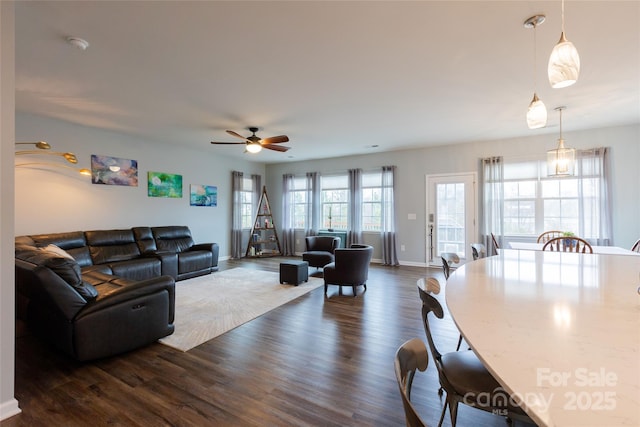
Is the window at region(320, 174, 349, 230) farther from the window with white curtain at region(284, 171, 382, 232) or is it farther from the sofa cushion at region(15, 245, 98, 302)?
the sofa cushion at region(15, 245, 98, 302)

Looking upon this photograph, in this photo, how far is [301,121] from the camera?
4.77 meters

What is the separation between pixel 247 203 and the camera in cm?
838

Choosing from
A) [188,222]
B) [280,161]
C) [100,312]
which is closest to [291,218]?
[280,161]

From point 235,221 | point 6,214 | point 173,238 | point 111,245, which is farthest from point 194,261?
point 6,214

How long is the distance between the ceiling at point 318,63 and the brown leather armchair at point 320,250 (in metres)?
2.60

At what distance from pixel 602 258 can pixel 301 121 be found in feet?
13.4

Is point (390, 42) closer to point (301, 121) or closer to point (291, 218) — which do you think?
point (301, 121)

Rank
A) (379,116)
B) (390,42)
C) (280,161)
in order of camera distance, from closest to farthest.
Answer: (390,42), (379,116), (280,161)

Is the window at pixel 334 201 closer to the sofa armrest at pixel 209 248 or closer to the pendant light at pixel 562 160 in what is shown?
the sofa armrest at pixel 209 248

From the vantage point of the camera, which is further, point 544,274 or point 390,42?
point 390,42

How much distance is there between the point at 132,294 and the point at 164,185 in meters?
4.29

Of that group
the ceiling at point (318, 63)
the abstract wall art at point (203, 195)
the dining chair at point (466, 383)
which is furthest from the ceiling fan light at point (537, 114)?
the abstract wall art at point (203, 195)

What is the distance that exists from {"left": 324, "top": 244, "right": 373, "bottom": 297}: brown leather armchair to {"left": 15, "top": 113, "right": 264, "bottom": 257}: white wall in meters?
4.11

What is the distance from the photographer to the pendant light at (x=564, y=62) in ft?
4.96
